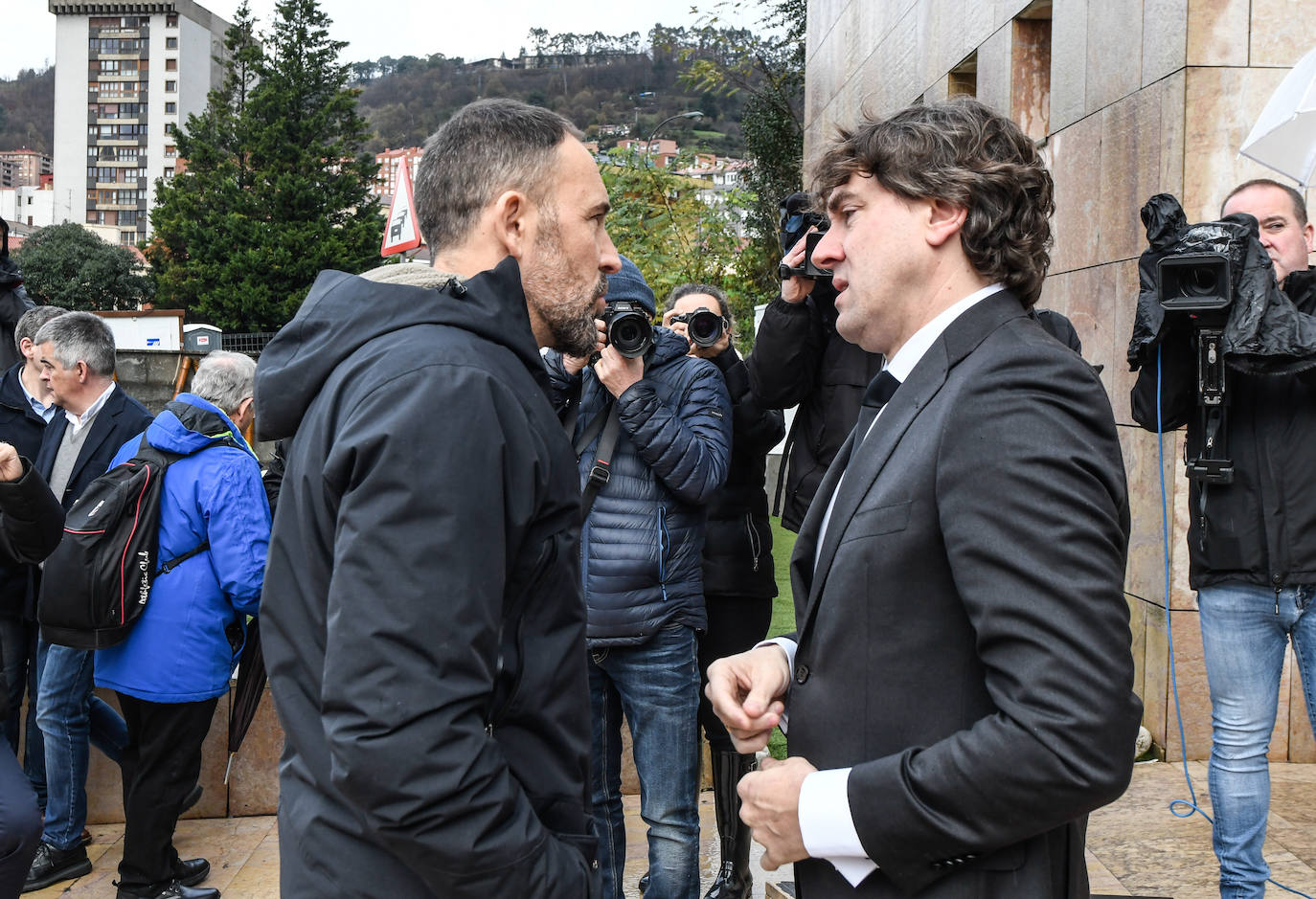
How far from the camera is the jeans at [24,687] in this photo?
4.67 m

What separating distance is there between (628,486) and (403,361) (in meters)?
2.02

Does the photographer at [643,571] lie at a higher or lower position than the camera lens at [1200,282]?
lower

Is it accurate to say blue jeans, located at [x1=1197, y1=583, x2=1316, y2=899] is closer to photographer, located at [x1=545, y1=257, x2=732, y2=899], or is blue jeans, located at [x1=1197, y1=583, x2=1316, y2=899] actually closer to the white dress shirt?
photographer, located at [x1=545, y1=257, x2=732, y2=899]

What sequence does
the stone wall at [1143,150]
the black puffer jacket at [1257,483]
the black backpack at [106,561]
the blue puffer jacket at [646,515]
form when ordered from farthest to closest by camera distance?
the stone wall at [1143,150] < the black backpack at [106,561] < the blue puffer jacket at [646,515] < the black puffer jacket at [1257,483]

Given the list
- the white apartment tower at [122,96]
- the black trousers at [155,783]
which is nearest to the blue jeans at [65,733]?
the black trousers at [155,783]

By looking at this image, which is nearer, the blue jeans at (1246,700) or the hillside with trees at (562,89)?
the blue jeans at (1246,700)

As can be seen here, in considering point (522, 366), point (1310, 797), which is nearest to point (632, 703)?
point (522, 366)

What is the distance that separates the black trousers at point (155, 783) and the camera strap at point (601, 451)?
1733 mm

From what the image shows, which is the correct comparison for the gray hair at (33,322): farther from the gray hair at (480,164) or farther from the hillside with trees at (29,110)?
the hillside with trees at (29,110)

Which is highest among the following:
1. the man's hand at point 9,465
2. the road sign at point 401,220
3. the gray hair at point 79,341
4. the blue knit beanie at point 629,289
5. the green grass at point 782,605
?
the road sign at point 401,220

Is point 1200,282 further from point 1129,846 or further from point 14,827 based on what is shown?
point 14,827

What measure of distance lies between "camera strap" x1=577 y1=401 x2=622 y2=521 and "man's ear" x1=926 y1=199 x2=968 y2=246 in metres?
1.93

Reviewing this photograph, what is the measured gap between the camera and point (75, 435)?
189 inches

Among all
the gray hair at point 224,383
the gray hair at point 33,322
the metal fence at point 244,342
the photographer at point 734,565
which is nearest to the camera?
the photographer at point 734,565
